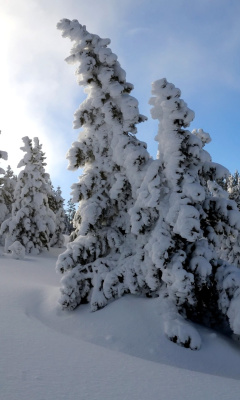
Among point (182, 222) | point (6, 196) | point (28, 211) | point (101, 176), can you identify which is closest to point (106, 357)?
point (182, 222)

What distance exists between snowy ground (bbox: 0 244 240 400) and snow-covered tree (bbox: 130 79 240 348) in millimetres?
760

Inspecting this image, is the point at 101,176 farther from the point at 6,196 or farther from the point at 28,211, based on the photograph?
the point at 6,196

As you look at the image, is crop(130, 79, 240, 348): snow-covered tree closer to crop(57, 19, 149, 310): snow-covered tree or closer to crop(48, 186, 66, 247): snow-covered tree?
crop(57, 19, 149, 310): snow-covered tree

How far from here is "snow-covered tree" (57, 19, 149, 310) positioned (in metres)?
10.1

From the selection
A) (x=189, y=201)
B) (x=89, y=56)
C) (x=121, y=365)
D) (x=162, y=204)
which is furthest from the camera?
(x=89, y=56)

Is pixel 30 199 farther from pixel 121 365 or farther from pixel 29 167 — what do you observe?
pixel 121 365

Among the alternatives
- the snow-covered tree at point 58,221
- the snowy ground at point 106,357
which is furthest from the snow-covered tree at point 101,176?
the snow-covered tree at point 58,221

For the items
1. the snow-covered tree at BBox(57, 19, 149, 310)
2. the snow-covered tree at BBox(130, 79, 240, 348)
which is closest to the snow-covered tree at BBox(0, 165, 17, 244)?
the snow-covered tree at BBox(57, 19, 149, 310)

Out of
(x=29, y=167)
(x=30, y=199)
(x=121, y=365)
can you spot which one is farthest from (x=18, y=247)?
(x=121, y=365)

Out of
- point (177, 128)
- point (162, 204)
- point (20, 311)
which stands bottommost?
point (20, 311)

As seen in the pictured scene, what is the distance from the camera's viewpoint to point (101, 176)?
1141cm

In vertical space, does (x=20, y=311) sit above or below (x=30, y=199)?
below

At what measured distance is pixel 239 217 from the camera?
9320 millimetres

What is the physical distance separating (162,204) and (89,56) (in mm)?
6134
